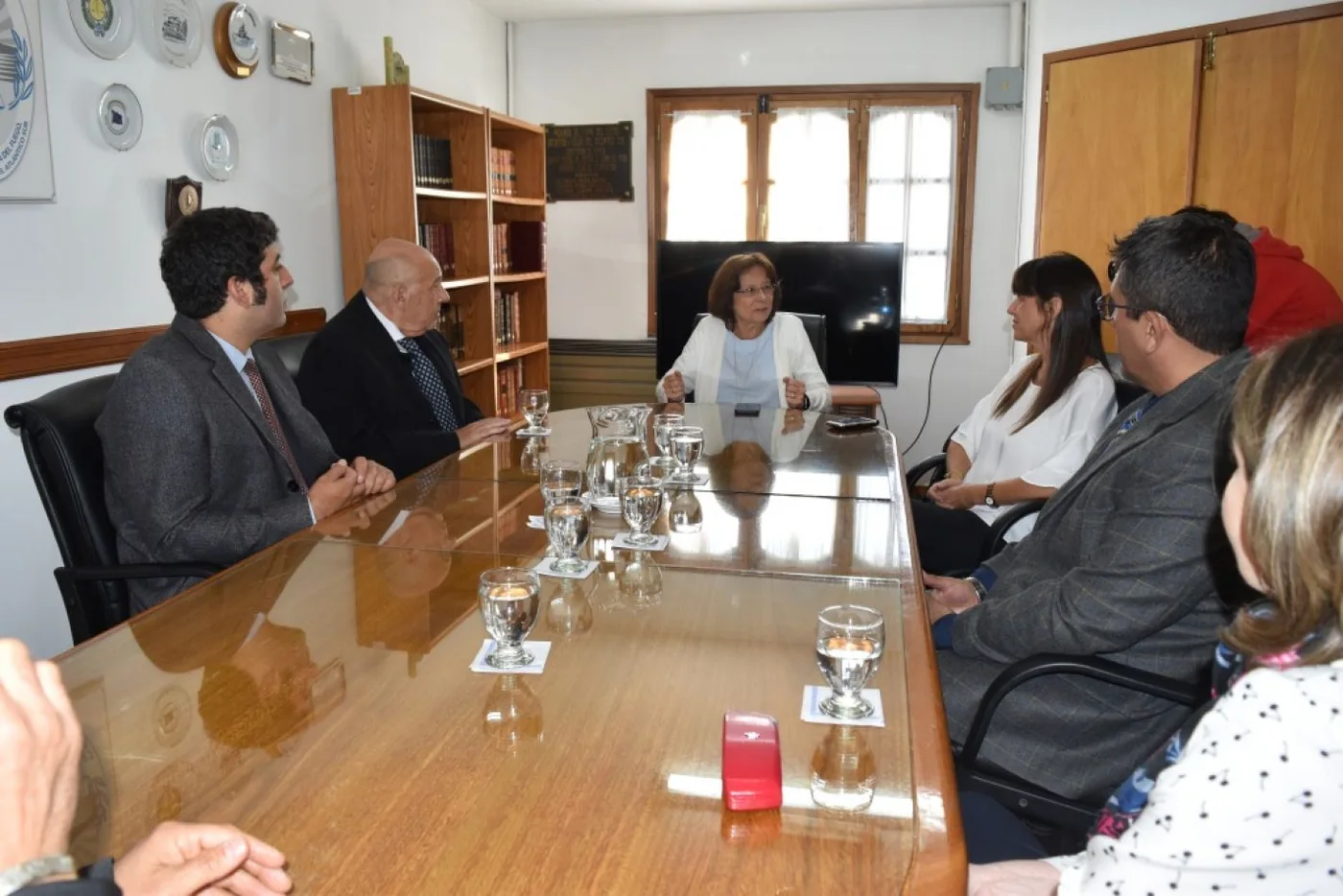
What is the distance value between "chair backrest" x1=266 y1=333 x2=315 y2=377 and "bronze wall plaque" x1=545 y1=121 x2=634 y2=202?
2703 mm

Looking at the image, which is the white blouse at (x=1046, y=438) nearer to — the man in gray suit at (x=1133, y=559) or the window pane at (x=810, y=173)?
the man in gray suit at (x=1133, y=559)

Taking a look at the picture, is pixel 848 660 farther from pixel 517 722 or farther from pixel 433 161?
pixel 433 161

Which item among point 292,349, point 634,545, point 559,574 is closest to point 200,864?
point 559,574

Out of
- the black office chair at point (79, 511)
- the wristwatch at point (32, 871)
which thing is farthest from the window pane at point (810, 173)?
the wristwatch at point (32, 871)

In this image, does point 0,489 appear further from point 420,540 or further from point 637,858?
point 637,858

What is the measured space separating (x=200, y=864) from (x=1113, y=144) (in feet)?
14.1

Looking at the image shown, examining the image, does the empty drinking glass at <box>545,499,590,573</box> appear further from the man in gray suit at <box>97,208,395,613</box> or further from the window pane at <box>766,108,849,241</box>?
the window pane at <box>766,108,849,241</box>

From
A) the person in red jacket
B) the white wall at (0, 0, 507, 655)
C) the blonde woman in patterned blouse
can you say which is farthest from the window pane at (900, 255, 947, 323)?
the blonde woman in patterned blouse

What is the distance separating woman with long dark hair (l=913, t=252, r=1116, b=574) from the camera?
2.76 meters

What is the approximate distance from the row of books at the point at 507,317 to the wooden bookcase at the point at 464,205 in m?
0.01

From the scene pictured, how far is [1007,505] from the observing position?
286 cm

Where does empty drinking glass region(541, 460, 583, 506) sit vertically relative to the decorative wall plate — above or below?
below

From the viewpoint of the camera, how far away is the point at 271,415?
2420mm

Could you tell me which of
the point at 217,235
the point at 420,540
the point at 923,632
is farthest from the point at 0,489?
the point at 923,632
